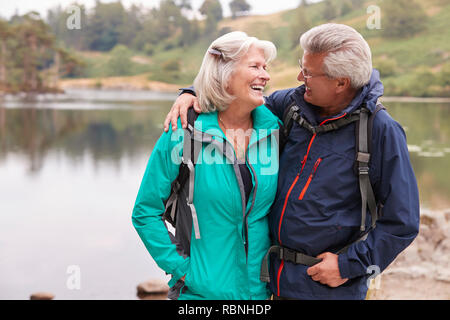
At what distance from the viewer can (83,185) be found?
15.6 meters

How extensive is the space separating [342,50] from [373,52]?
34.0 metres

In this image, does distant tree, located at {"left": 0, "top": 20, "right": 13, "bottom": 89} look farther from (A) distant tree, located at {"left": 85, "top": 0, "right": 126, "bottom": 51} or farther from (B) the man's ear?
(B) the man's ear

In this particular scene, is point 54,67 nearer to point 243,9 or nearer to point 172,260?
point 243,9

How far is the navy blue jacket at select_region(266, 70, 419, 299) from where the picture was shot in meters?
1.21

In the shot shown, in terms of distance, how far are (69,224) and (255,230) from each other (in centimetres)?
1057

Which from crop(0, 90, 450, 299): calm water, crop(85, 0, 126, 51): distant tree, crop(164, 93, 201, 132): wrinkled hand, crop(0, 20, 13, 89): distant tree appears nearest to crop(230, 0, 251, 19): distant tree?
crop(0, 90, 450, 299): calm water

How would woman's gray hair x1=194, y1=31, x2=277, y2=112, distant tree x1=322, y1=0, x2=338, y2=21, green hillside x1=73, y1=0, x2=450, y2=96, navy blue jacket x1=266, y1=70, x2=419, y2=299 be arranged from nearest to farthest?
1. navy blue jacket x1=266, y1=70, x2=419, y2=299
2. woman's gray hair x1=194, y1=31, x2=277, y2=112
3. green hillside x1=73, y1=0, x2=450, y2=96
4. distant tree x1=322, y1=0, x2=338, y2=21

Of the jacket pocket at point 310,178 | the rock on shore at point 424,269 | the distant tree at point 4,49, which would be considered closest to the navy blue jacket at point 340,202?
the jacket pocket at point 310,178

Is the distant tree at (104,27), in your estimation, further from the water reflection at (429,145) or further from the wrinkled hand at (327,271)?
the wrinkled hand at (327,271)

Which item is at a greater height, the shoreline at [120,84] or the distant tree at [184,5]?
the distant tree at [184,5]

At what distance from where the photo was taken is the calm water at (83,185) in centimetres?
723

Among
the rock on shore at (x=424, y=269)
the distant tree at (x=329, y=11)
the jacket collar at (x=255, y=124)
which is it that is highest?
the distant tree at (x=329, y=11)

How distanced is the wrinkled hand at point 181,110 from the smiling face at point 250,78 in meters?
0.12

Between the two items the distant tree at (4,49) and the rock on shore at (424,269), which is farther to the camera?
the distant tree at (4,49)
